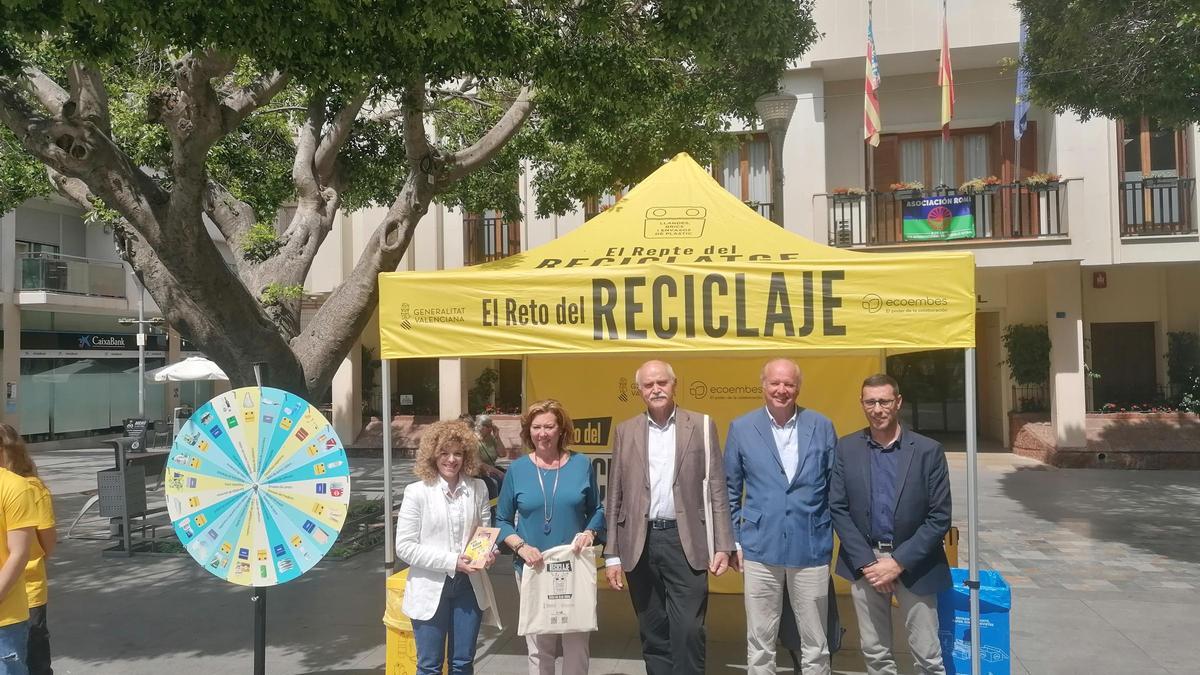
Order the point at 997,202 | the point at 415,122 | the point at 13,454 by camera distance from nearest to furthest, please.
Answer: the point at 13,454 < the point at 415,122 < the point at 997,202

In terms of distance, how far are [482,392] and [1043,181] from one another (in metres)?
12.1

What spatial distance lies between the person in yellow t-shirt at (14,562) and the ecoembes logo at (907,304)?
13.4ft

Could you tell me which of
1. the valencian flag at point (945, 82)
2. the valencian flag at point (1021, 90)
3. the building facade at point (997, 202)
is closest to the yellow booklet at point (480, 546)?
the valencian flag at point (1021, 90)

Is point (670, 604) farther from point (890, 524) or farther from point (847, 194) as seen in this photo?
point (847, 194)

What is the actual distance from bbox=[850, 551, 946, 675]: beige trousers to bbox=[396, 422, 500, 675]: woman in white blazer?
1878 millimetres

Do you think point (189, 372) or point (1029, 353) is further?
point (189, 372)

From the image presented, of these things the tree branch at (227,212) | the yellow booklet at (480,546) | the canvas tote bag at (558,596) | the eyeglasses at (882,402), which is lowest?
the canvas tote bag at (558,596)

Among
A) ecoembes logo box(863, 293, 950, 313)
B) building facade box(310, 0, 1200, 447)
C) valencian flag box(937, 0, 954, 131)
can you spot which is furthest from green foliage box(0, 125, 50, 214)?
valencian flag box(937, 0, 954, 131)

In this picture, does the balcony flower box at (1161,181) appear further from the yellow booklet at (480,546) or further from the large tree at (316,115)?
the yellow booklet at (480,546)

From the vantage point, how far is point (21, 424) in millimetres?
23609

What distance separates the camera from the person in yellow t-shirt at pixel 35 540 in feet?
13.3

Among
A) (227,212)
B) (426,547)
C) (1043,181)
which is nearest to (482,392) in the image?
(227,212)

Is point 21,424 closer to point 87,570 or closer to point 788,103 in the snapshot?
point 87,570

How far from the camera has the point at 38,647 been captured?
14.9 feet
